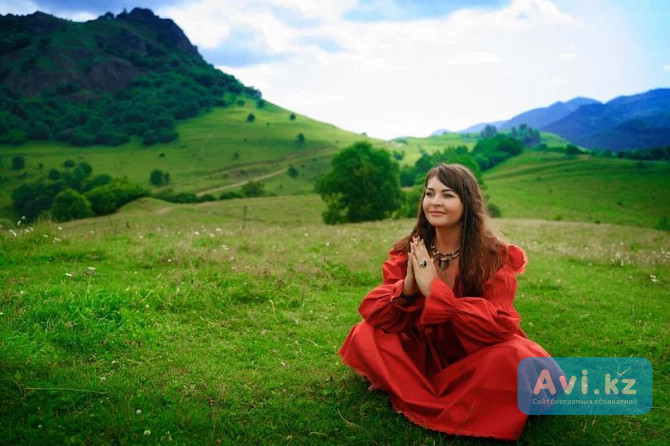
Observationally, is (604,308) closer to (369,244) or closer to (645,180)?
(369,244)

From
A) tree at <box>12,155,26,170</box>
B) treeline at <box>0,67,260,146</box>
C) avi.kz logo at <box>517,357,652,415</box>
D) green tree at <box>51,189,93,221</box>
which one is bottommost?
green tree at <box>51,189,93,221</box>

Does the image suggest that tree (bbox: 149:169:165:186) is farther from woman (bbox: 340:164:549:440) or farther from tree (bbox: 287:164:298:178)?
woman (bbox: 340:164:549:440)

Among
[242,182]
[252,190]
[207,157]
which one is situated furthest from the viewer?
[207,157]

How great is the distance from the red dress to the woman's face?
74cm

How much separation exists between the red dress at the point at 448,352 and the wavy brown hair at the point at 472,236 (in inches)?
5.4

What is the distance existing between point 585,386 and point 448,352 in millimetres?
2173

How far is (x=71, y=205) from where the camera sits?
68.7 metres

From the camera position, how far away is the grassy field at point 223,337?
4590mm

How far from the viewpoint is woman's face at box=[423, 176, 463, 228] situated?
16.3 ft

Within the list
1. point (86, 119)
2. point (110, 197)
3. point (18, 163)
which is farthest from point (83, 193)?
point (86, 119)

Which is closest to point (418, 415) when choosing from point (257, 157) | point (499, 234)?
point (499, 234)

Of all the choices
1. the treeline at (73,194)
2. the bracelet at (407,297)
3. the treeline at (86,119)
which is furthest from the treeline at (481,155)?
the bracelet at (407,297)

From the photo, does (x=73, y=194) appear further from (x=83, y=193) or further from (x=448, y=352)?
(x=448, y=352)

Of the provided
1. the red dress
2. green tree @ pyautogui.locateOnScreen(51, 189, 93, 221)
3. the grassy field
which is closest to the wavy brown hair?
the red dress
